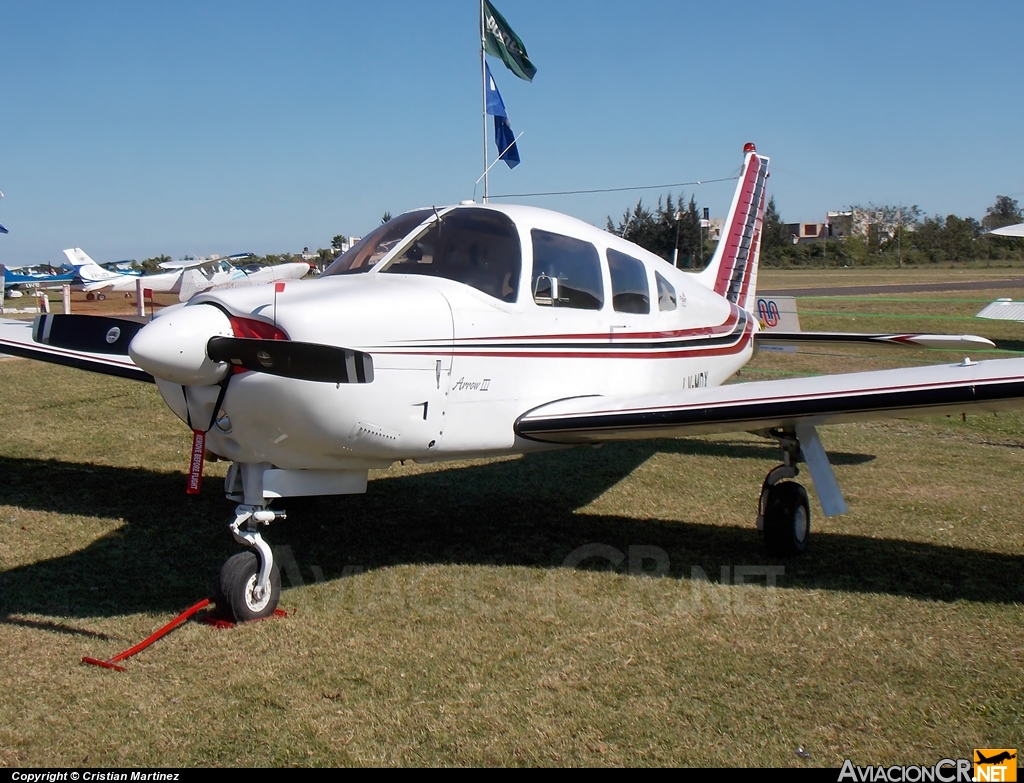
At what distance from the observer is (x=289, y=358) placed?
180 inches

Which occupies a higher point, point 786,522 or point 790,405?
point 790,405

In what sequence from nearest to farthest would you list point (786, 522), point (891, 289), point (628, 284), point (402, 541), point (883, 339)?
point (786, 522)
point (402, 541)
point (628, 284)
point (883, 339)
point (891, 289)

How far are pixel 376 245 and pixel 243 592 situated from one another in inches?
95.4

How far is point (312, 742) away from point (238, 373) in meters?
1.87

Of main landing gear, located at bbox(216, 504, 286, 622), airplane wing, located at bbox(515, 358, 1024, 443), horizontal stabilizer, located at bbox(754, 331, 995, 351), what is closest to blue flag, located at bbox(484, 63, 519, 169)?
horizontal stabilizer, located at bbox(754, 331, 995, 351)

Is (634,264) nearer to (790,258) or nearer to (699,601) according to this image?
(699,601)

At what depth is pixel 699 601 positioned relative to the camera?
18.4 ft

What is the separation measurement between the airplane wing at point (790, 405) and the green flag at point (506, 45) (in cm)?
803

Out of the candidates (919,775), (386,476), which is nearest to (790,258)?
(386,476)

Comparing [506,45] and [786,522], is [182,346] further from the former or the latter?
[506,45]

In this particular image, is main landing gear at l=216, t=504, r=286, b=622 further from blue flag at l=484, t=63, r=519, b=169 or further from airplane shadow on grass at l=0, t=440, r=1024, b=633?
blue flag at l=484, t=63, r=519, b=169

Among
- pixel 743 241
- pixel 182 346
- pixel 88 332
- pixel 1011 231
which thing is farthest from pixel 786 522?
pixel 1011 231

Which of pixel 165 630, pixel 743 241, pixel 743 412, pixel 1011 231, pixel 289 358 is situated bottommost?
pixel 165 630

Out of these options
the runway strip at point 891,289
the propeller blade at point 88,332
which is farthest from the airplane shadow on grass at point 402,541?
the runway strip at point 891,289
